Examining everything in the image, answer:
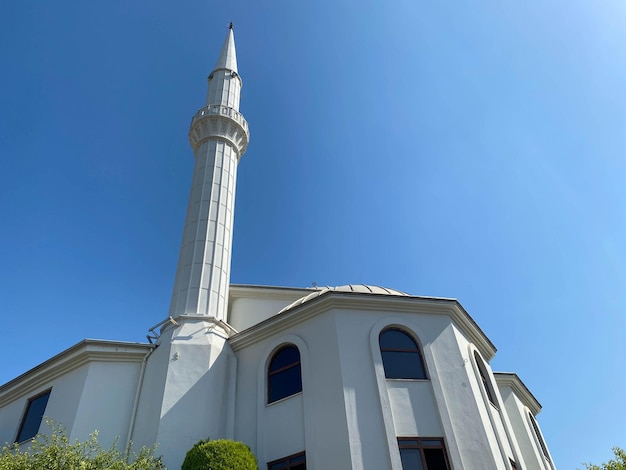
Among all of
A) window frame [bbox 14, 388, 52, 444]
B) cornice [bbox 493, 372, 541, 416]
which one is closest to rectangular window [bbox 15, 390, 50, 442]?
window frame [bbox 14, 388, 52, 444]

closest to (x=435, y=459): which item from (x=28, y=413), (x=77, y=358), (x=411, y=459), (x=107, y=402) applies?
(x=411, y=459)

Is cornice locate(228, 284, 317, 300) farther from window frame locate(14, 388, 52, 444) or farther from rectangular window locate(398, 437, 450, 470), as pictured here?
rectangular window locate(398, 437, 450, 470)

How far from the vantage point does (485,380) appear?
47.4ft

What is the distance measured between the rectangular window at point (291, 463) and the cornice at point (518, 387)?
8.90 m

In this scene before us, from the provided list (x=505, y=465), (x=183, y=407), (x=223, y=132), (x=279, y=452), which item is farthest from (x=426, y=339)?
(x=223, y=132)

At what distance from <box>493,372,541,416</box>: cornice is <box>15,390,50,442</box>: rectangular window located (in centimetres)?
1504

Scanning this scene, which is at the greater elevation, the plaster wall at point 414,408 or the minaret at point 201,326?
the minaret at point 201,326

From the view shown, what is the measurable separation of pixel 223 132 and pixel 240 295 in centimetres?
709

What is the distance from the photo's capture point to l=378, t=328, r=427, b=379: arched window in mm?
12742

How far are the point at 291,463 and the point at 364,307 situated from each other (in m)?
4.45

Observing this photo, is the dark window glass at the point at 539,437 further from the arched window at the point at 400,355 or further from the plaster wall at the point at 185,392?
the plaster wall at the point at 185,392

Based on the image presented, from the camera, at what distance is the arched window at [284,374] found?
520 inches

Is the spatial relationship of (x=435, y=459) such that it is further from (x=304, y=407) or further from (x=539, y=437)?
(x=539, y=437)

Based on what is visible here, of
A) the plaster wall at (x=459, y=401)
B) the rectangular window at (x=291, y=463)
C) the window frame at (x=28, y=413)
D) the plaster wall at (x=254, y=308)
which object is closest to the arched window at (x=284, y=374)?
the rectangular window at (x=291, y=463)
